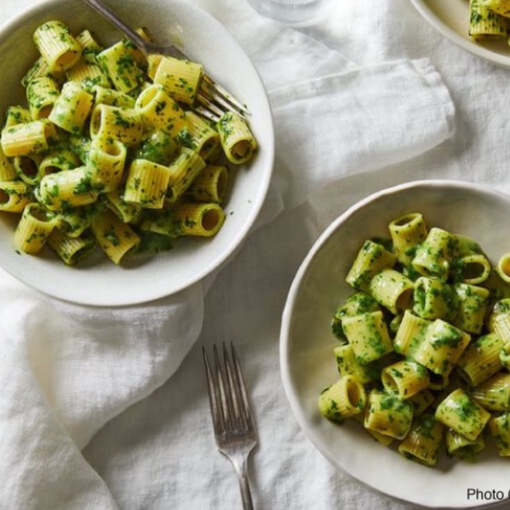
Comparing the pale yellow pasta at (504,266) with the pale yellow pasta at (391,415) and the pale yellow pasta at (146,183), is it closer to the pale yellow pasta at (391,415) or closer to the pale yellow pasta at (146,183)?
the pale yellow pasta at (391,415)

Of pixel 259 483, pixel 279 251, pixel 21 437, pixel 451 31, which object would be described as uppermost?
pixel 451 31

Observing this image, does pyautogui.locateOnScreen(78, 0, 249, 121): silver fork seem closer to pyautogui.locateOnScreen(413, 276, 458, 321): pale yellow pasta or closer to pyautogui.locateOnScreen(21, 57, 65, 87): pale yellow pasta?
pyautogui.locateOnScreen(21, 57, 65, 87): pale yellow pasta

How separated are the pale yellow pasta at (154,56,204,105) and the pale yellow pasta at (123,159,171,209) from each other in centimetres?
21

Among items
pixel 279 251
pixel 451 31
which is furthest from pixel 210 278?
pixel 451 31

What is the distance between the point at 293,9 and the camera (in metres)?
2.36

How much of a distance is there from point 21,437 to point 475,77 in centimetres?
156

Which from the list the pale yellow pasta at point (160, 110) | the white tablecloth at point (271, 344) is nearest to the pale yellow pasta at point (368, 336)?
the white tablecloth at point (271, 344)

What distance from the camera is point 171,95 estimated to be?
2088 millimetres

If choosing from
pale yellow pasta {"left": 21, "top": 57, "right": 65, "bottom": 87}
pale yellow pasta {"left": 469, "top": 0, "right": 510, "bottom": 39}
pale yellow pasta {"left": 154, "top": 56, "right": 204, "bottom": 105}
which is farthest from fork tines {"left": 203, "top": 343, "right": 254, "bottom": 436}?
pale yellow pasta {"left": 469, "top": 0, "right": 510, "bottom": 39}

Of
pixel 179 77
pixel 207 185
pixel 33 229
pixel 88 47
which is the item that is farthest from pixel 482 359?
pixel 88 47

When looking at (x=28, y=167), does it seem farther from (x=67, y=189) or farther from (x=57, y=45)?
(x=57, y=45)

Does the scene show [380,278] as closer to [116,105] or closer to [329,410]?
[329,410]

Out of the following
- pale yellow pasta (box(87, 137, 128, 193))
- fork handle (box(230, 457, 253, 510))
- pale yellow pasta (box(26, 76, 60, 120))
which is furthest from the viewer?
fork handle (box(230, 457, 253, 510))

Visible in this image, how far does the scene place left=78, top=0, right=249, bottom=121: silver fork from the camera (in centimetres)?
212
